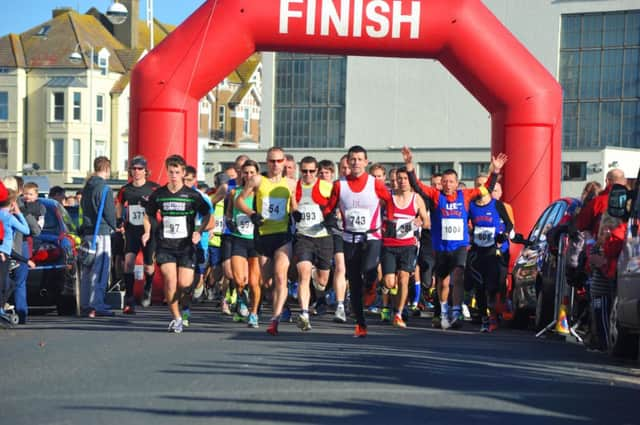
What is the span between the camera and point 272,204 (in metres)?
14.6

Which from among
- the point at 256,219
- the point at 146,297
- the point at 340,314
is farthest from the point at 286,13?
the point at 256,219

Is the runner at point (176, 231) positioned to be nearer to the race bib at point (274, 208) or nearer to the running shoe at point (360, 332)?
the race bib at point (274, 208)

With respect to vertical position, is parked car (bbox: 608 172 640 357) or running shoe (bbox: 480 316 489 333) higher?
parked car (bbox: 608 172 640 357)

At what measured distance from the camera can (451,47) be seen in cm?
1939

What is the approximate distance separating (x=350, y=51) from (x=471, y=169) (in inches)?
1436

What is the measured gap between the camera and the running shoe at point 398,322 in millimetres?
16125

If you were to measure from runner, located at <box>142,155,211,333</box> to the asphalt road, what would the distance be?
487 millimetres

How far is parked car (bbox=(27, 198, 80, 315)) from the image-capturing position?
53.3ft

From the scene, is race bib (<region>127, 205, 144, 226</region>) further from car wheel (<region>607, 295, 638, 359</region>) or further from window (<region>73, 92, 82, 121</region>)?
window (<region>73, 92, 82, 121</region>)

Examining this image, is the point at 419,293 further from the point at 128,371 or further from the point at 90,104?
the point at 90,104

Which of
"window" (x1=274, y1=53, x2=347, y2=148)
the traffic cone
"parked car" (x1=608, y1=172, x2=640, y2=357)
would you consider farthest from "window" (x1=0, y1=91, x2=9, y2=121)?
"parked car" (x1=608, y1=172, x2=640, y2=357)

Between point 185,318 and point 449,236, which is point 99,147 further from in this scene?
point 185,318

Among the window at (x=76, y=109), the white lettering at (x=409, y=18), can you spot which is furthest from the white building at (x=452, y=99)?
the white lettering at (x=409, y=18)

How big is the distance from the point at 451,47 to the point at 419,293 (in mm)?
3408
